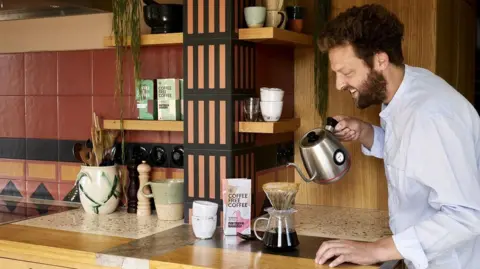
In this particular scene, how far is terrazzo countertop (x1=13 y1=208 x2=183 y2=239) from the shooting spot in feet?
7.42

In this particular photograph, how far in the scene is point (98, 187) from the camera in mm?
2543

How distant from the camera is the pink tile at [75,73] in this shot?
9.22ft

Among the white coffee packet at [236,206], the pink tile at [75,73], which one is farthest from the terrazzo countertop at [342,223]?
the pink tile at [75,73]

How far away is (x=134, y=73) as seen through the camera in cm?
256

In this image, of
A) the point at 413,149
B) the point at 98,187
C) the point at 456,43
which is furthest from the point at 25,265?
the point at 456,43

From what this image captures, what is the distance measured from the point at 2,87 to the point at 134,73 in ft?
2.76

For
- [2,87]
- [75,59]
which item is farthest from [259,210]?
[2,87]

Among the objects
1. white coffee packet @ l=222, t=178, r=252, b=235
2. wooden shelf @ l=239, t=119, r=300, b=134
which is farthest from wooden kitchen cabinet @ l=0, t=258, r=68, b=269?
wooden shelf @ l=239, t=119, r=300, b=134

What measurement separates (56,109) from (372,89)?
1587 millimetres

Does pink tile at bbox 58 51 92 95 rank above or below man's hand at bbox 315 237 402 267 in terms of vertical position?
above

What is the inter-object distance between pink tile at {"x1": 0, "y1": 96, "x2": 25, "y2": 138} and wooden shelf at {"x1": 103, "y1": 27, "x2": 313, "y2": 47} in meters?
0.74

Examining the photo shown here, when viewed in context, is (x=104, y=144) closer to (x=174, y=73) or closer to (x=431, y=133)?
(x=174, y=73)

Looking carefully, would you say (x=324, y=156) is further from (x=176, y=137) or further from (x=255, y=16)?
(x=176, y=137)

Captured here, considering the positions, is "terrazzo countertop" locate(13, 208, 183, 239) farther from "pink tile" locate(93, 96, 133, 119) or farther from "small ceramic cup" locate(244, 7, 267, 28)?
"small ceramic cup" locate(244, 7, 267, 28)
